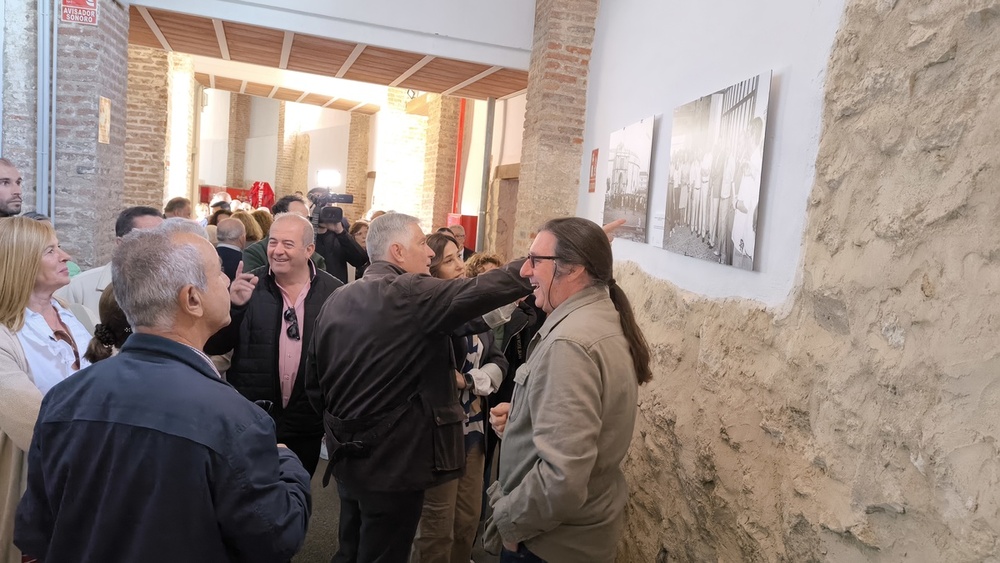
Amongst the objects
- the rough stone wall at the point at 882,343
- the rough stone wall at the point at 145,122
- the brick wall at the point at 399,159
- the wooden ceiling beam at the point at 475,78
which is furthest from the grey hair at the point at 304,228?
the brick wall at the point at 399,159

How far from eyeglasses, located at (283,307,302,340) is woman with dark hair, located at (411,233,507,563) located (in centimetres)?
84

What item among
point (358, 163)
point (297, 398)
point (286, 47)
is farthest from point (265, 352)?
point (358, 163)

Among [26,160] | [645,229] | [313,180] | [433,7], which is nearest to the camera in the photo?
[645,229]

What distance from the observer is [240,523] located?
4.87ft

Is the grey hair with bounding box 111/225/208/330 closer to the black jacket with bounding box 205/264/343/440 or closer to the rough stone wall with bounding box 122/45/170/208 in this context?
the black jacket with bounding box 205/264/343/440

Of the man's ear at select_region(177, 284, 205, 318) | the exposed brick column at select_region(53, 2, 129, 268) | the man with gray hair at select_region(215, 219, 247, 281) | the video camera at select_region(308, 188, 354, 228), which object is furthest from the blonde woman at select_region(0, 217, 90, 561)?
the exposed brick column at select_region(53, 2, 129, 268)

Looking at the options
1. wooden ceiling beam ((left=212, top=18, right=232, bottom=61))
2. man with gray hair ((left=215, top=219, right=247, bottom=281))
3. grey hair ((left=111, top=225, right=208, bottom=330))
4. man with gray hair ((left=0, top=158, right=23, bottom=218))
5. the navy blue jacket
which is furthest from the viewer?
wooden ceiling beam ((left=212, top=18, right=232, bottom=61))

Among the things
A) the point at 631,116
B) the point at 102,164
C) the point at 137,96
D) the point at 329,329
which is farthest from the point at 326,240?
the point at 137,96

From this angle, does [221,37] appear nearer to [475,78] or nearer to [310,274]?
[475,78]

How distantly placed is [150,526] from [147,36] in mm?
7501

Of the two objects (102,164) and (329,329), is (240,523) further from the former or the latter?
(102,164)

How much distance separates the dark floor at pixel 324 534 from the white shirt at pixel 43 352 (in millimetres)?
1952

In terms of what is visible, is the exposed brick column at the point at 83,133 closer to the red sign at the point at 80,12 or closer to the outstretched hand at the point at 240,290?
the red sign at the point at 80,12

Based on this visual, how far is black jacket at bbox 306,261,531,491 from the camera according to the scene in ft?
8.76
